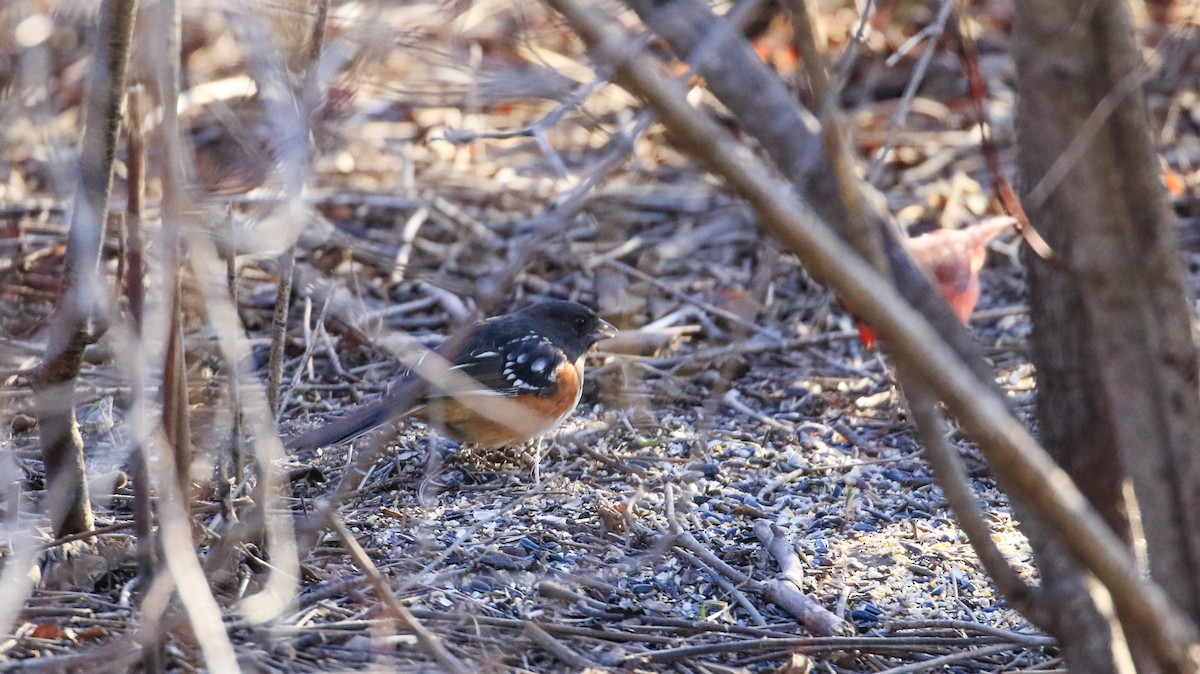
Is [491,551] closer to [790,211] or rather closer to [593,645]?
[593,645]

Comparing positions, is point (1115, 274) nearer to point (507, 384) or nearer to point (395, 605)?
point (395, 605)

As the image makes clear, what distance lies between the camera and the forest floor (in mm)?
2734

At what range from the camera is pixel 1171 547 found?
83.0 inches

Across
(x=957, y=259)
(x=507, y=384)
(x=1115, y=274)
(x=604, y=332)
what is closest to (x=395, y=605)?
(x=1115, y=274)

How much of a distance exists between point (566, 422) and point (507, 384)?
0.29 m

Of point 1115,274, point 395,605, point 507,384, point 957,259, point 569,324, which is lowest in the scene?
point 395,605

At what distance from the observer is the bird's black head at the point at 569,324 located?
5.16 meters

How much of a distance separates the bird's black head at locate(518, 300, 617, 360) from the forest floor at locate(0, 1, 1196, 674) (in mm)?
181

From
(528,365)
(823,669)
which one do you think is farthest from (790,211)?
(528,365)

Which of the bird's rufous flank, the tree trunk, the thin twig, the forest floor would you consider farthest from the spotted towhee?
the tree trunk

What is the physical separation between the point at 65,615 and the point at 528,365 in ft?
8.01

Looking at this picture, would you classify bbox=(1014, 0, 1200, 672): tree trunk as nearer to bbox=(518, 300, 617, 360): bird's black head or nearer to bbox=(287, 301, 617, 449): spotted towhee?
bbox=(287, 301, 617, 449): spotted towhee

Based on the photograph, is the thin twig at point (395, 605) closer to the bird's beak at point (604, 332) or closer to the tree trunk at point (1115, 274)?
the tree trunk at point (1115, 274)

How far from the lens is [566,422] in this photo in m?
5.05
